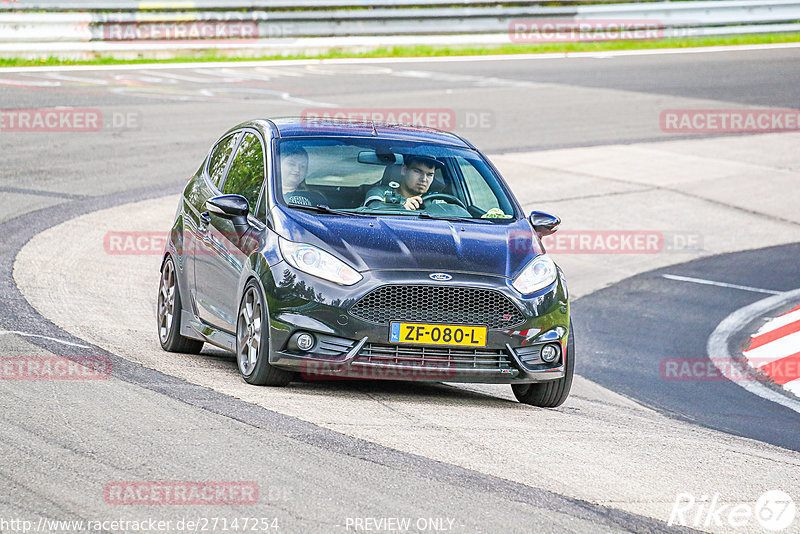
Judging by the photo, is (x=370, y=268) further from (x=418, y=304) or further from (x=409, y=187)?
(x=409, y=187)

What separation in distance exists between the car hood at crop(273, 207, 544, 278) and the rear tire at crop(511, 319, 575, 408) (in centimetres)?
63

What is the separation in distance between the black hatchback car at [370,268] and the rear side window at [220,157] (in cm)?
Result: 13

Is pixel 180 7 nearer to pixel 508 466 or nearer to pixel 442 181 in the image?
pixel 442 181

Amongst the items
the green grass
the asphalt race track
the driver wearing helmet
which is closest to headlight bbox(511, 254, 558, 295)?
the asphalt race track

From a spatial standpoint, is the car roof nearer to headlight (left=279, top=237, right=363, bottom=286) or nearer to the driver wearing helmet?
the driver wearing helmet

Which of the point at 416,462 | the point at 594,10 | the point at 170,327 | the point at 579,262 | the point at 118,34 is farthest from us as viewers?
the point at 594,10

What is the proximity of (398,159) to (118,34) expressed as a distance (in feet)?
65.7

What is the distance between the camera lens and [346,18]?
30.6m

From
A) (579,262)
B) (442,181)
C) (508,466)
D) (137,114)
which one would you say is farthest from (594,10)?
(508,466)

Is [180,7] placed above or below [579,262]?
above

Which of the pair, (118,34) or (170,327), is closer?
(170,327)

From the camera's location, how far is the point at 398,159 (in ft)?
28.0

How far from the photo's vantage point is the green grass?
87.1 feet

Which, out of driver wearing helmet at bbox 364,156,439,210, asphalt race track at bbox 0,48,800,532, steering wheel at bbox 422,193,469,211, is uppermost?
driver wearing helmet at bbox 364,156,439,210
